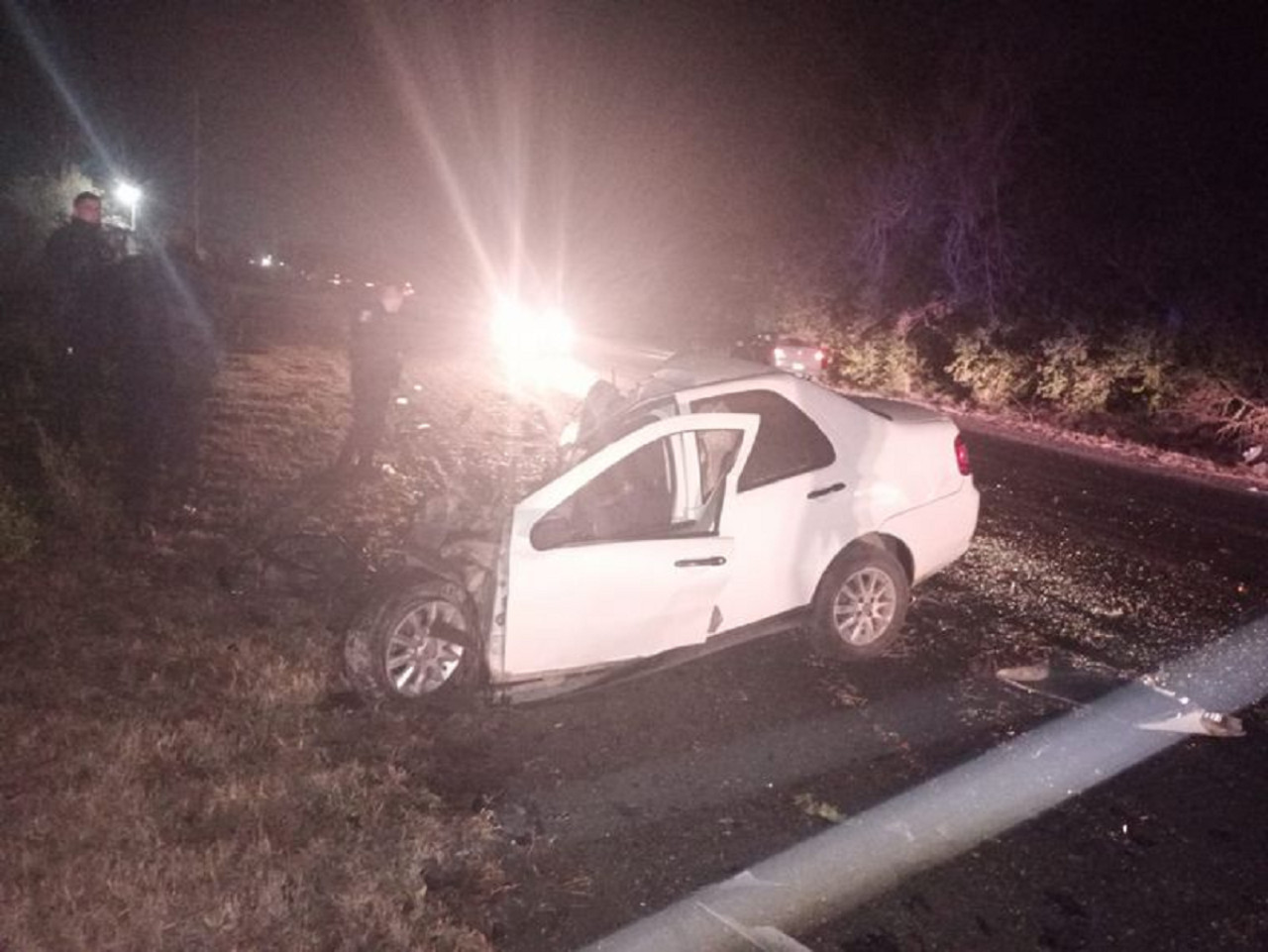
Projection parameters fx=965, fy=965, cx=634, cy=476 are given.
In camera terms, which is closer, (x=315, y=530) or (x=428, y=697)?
(x=428, y=697)

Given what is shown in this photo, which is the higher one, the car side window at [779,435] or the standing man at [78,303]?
the standing man at [78,303]

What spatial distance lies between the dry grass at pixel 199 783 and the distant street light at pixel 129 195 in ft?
86.7

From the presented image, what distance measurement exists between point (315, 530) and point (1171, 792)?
18.8ft

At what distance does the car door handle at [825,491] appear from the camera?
5098mm

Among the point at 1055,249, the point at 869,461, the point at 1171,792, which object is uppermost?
the point at 1055,249

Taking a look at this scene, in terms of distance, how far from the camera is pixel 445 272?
47.6 m

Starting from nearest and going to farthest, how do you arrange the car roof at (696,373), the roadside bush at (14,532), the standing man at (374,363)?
the car roof at (696,373) < the roadside bush at (14,532) < the standing man at (374,363)

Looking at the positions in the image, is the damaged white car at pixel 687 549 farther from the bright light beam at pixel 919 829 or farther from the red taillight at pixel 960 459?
the bright light beam at pixel 919 829

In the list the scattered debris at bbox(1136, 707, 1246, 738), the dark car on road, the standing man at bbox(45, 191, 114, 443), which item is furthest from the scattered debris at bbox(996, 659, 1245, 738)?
the dark car on road

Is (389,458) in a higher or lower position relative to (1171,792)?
higher

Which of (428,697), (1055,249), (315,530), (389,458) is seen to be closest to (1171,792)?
(428,697)

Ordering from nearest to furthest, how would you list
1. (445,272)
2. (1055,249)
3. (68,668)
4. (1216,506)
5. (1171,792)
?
(1171,792) → (68,668) → (1216,506) → (1055,249) → (445,272)

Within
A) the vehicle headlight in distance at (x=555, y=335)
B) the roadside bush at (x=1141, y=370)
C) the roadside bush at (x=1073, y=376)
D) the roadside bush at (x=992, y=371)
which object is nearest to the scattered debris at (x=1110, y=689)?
the roadside bush at (x=1141, y=370)

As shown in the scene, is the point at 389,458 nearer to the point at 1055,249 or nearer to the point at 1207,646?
the point at 1207,646
